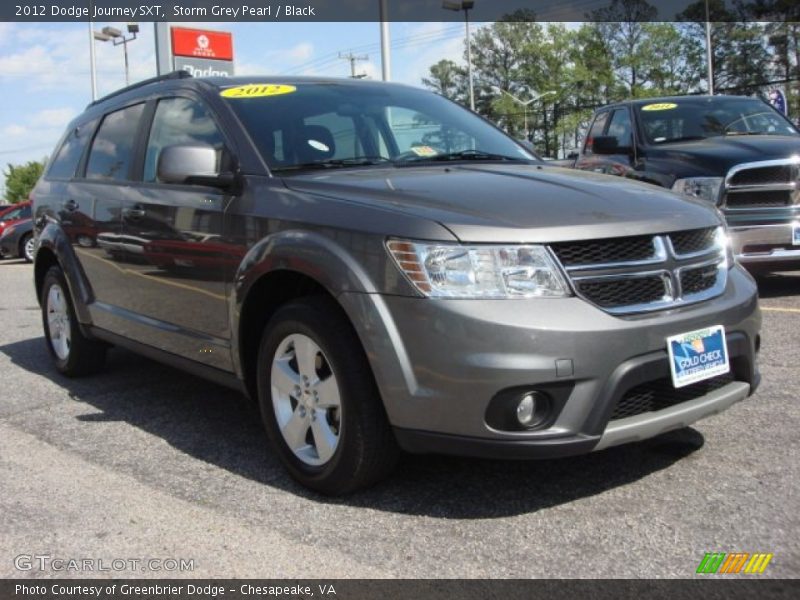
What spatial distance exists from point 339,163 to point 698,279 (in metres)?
1.61

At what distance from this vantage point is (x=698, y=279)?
3184 mm

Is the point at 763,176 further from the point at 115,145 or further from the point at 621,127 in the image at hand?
the point at 115,145

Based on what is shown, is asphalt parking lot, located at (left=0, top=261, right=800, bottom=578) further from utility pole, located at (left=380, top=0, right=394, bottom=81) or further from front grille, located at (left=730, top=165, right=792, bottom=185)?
utility pole, located at (left=380, top=0, right=394, bottom=81)

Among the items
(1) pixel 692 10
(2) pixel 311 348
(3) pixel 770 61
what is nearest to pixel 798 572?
(2) pixel 311 348

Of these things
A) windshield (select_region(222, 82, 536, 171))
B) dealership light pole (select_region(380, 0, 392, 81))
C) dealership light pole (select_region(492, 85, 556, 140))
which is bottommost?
windshield (select_region(222, 82, 536, 171))

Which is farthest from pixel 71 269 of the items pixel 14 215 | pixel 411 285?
pixel 14 215

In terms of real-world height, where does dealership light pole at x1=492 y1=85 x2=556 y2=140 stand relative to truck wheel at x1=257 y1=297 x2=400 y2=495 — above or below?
above

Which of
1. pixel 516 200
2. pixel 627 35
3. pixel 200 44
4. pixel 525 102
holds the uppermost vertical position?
pixel 627 35

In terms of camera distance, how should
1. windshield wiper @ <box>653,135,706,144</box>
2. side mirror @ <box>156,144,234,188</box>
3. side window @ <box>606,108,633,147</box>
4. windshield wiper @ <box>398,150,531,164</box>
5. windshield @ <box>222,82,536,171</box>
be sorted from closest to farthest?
side mirror @ <box>156,144,234,188</box>
windshield @ <box>222,82,536,171</box>
windshield wiper @ <box>398,150,531,164</box>
windshield wiper @ <box>653,135,706,144</box>
side window @ <box>606,108,633,147</box>

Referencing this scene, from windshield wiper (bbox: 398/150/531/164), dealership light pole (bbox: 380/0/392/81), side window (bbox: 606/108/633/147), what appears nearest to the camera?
windshield wiper (bbox: 398/150/531/164)

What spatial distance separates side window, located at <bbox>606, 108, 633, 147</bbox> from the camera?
8172 millimetres

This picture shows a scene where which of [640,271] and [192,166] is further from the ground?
[192,166]

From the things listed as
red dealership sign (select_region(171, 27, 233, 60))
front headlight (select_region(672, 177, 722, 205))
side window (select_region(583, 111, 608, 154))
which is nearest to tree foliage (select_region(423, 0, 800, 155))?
red dealership sign (select_region(171, 27, 233, 60))

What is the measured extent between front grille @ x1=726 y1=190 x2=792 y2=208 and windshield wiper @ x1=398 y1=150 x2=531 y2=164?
10.9 ft
